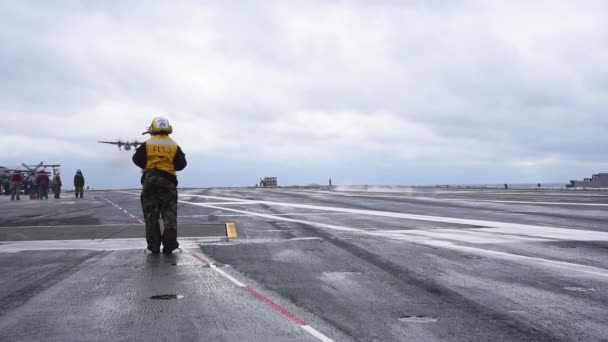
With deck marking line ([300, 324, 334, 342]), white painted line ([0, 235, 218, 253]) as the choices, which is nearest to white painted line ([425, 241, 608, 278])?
deck marking line ([300, 324, 334, 342])

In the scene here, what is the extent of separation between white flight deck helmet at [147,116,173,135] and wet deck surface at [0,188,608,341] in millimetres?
2115

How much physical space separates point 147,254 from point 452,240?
570 cm

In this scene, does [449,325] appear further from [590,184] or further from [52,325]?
[590,184]

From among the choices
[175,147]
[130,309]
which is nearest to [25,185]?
[175,147]

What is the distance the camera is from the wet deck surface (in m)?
4.58

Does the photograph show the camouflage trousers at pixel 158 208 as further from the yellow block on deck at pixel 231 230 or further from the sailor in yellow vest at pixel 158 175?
the yellow block on deck at pixel 231 230

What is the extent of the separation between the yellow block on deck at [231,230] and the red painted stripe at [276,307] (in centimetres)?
518

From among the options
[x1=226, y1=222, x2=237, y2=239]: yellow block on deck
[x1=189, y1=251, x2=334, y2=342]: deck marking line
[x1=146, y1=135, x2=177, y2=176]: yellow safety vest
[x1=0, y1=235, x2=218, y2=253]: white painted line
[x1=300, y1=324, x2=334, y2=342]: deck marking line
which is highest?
[x1=146, y1=135, x2=177, y2=176]: yellow safety vest

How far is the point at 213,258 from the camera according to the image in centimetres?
848

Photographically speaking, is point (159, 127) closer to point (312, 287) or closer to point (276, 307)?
point (312, 287)

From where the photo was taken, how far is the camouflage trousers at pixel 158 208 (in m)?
9.25

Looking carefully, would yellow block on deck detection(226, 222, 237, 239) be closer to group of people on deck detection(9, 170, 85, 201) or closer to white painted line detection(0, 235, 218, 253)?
white painted line detection(0, 235, 218, 253)

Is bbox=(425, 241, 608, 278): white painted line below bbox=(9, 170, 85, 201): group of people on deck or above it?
below

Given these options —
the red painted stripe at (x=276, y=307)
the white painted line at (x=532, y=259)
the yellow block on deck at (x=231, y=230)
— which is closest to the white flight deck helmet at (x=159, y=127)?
the yellow block on deck at (x=231, y=230)
